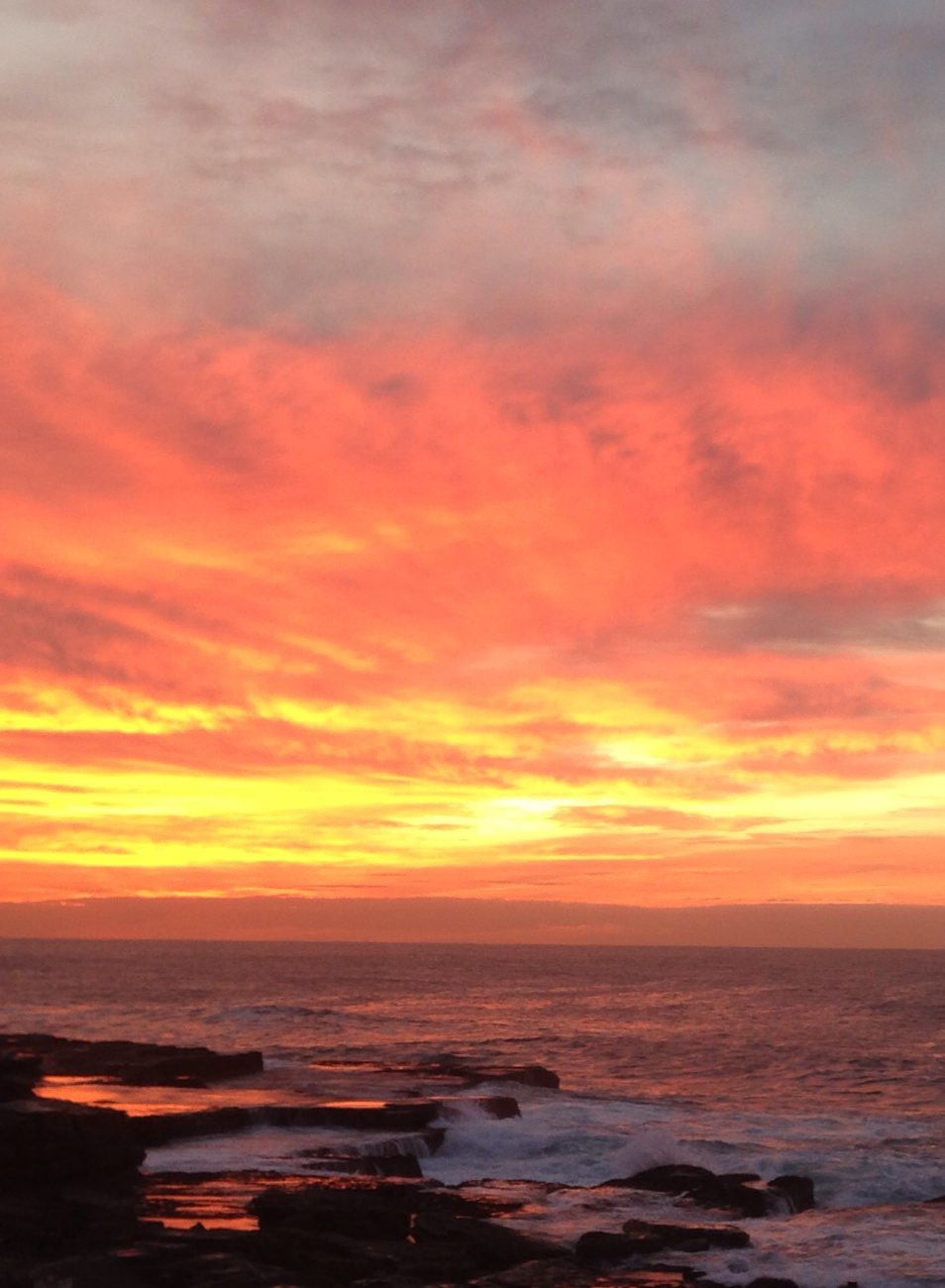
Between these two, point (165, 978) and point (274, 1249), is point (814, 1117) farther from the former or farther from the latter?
point (165, 978)

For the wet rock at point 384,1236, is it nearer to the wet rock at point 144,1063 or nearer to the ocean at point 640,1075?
the ocean at point 640,1075

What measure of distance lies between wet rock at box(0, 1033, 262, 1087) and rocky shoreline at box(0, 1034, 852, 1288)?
147 inches

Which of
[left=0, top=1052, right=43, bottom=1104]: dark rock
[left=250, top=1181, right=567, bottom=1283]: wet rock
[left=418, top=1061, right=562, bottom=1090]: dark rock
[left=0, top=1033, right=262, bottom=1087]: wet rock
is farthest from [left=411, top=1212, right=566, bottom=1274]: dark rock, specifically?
[left=418, top=1061, right=562, bottom=1090]: dark rock

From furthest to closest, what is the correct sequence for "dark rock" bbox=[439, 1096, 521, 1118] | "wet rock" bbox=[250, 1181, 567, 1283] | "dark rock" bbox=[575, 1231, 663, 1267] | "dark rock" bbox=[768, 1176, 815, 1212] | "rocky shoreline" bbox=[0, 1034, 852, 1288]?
"dark rock" bbox=[439, 1096, 521, 1118] → "dark rock" bbox=[768, 1176, 815, 1212] → "dark rock" bbox=[575, 1231, 663, 1267] → "wet rock" bbox=[250, 1181, 567, 1283] → "rocky shoreline" bbox=[0, 1034, 852, 1288]

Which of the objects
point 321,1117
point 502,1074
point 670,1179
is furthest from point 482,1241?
point 502,1074

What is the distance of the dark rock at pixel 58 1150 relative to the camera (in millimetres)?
27641

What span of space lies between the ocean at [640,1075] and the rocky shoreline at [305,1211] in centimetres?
82

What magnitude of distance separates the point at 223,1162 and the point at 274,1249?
8576 mm

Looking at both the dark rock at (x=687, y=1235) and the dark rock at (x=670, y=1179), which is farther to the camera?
the dark rock at (x=670, y=1179)

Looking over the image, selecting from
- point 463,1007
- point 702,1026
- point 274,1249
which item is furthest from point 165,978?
point 274,1249

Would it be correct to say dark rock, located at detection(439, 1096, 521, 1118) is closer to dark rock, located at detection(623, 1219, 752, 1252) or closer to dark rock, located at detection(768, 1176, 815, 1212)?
dark rock, located at detection(768, 1176, 815, 1212)

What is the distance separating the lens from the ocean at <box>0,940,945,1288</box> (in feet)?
91.7

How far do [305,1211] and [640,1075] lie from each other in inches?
1439

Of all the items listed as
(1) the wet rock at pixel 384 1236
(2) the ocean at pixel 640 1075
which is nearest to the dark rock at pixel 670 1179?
(2) the ocean at pixel 640 1075
